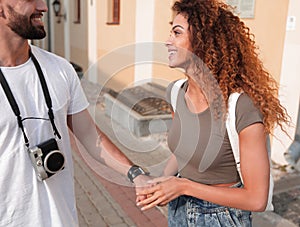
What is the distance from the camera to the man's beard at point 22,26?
1617 mm

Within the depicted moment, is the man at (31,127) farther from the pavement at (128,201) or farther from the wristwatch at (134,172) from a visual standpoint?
the pavement at (128,201)

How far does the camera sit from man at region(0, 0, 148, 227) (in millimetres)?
1573

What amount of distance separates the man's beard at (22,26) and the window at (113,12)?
27.7ft

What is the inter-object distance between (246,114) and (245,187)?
313 mm

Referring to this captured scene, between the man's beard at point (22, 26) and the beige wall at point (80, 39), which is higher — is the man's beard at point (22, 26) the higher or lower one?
the higher one

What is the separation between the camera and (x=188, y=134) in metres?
1.83

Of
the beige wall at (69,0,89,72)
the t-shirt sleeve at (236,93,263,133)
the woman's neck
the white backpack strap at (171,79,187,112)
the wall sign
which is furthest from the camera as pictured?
the beige wall at (69,0,89,72)

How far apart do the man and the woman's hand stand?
0.40m

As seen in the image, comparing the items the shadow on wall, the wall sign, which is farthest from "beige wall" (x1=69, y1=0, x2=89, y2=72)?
the shadow on wall

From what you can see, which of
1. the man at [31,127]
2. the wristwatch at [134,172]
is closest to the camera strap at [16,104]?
the man at [31,127]

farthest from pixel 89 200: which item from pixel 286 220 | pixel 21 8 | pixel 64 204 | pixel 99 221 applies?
pixel 21 8

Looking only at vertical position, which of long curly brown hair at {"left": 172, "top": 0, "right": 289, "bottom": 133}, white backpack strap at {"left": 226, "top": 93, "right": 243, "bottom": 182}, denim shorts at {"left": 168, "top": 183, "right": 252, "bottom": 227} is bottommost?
denim shorts at {"left": 168, "top": 183, "right": 252, "bottom": 227}

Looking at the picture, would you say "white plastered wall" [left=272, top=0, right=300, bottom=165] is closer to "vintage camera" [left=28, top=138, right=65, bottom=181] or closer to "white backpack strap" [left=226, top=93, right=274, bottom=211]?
"white backpack strap" [left=226, top=93, right=274, bottom=211]

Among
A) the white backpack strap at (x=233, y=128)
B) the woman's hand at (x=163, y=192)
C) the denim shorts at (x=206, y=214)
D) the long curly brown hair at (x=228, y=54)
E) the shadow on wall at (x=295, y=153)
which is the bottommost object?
the shadow on wall at (x=295, y=153)
